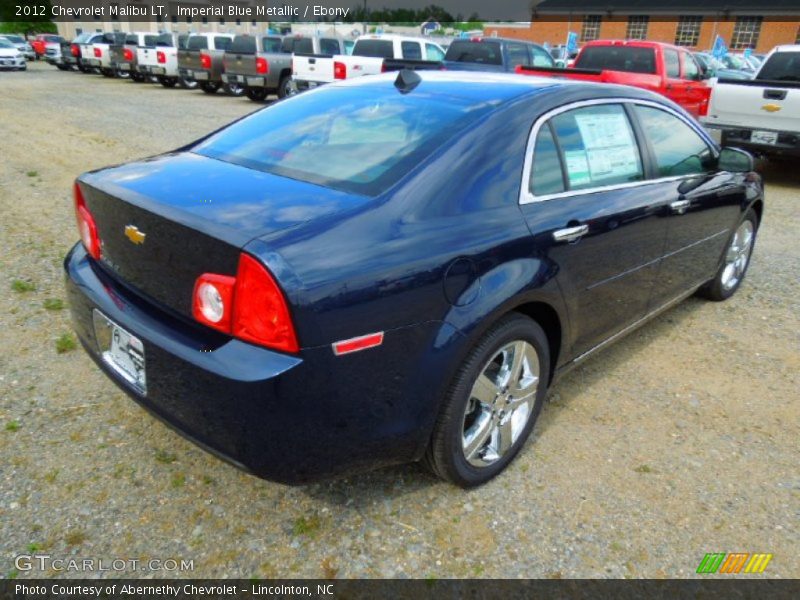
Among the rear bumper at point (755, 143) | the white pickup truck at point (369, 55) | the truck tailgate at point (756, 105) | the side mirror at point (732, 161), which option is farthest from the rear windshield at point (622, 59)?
the side mirror at point (732, 161)

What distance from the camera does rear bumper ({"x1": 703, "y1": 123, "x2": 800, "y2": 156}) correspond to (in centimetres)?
844

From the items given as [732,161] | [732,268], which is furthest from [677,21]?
[732,161]

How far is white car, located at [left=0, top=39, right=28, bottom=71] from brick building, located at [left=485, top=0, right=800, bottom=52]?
47.5 metres

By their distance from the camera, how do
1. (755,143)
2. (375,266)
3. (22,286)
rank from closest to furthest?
1. (375,266)
2. (22,286)
3. (755,143)

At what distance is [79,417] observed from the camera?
10.0 feet

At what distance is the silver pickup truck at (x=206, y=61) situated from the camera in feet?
61.3

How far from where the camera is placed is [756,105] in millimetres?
8703

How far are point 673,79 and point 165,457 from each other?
11.4 meters

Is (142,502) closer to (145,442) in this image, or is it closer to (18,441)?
(145,442)

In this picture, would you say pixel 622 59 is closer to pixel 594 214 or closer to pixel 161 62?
pixel 594 214

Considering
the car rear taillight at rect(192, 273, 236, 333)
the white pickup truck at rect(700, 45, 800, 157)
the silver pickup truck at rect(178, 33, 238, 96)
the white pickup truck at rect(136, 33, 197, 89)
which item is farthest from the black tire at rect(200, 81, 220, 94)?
the car rear taillight at rect(192, 273, 236, 333)

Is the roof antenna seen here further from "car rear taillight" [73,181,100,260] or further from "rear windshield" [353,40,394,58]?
"rear windshield" [353,40,394,58]

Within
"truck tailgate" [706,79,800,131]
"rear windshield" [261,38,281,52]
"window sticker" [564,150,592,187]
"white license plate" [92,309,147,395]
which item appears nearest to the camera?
"white license plate" [92,309,147,395]

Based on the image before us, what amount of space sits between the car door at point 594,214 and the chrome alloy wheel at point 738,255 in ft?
5.04
